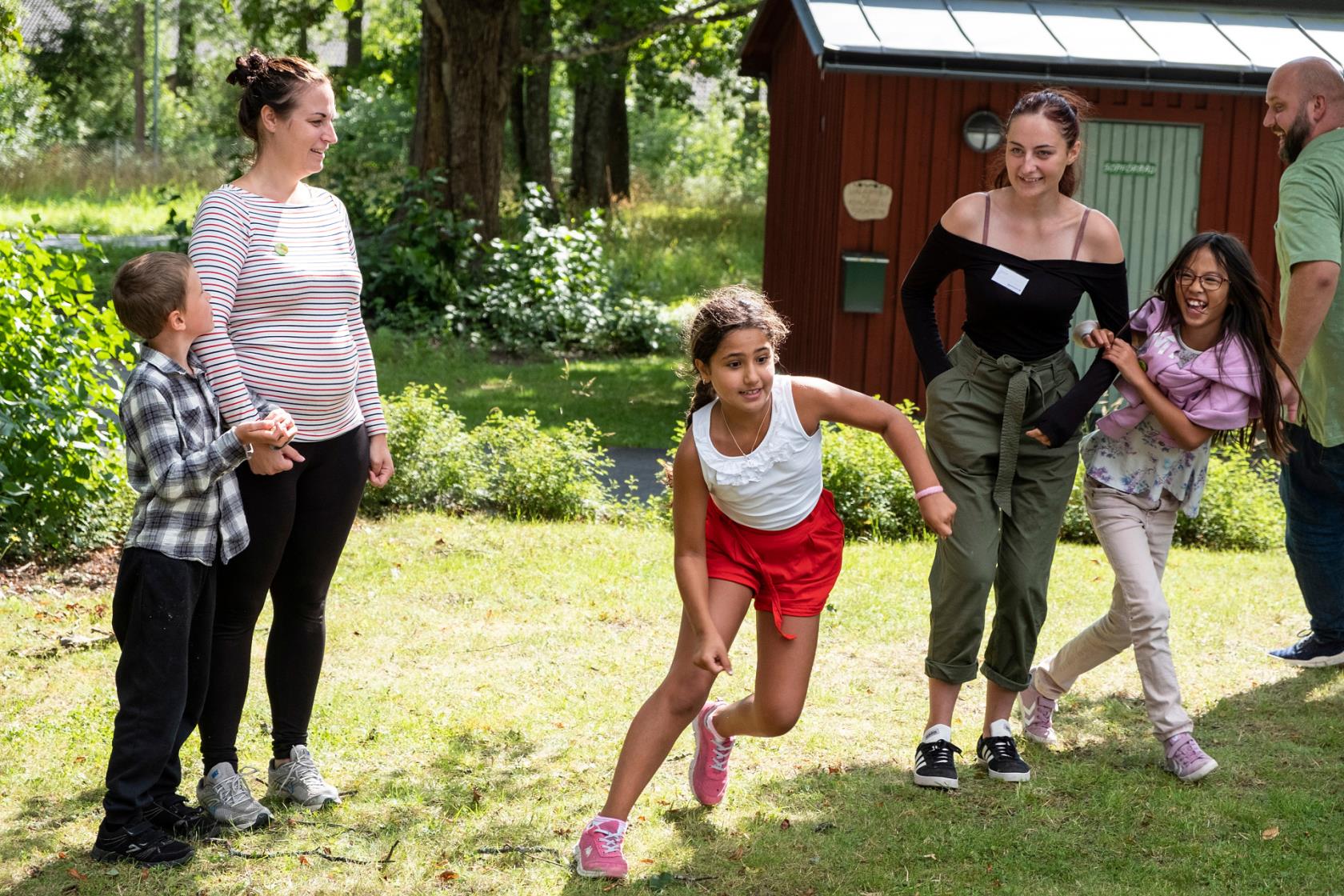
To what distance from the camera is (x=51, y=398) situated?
655cm

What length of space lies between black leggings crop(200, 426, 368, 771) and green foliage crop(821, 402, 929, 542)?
4.40m

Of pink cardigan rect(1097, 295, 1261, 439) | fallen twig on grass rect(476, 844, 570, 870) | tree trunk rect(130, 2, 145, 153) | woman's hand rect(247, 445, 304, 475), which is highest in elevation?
tree trunk rect(130, 2, 145, 153)

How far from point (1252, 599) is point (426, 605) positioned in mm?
4052

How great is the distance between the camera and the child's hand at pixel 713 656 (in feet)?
11.6

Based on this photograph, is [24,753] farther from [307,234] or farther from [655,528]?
[655,528]

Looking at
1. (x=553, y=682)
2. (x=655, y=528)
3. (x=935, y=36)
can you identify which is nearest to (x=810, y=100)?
(x=935, y=36)

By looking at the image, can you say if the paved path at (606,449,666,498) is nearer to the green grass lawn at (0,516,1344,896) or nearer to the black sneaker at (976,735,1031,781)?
the green grass lawn at (0,516,1344,896)

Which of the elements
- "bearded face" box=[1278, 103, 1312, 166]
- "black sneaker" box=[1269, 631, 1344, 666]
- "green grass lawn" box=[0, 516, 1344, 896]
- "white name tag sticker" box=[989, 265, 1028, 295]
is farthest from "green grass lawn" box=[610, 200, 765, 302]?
"white name tag sticker" box=[989, 265, 1028, 295]

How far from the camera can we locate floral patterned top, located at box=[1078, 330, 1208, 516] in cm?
453

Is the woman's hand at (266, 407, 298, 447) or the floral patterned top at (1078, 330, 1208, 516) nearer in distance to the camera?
the woman's hand at (266, 407, 298, 447)

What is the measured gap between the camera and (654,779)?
4492 millimetres

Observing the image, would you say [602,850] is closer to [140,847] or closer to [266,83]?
[140,847]

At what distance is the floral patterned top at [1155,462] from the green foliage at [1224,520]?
3.85 metres

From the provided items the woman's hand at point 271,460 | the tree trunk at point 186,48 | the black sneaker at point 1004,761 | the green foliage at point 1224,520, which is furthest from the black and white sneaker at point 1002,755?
the tree trunk at point 186,48
